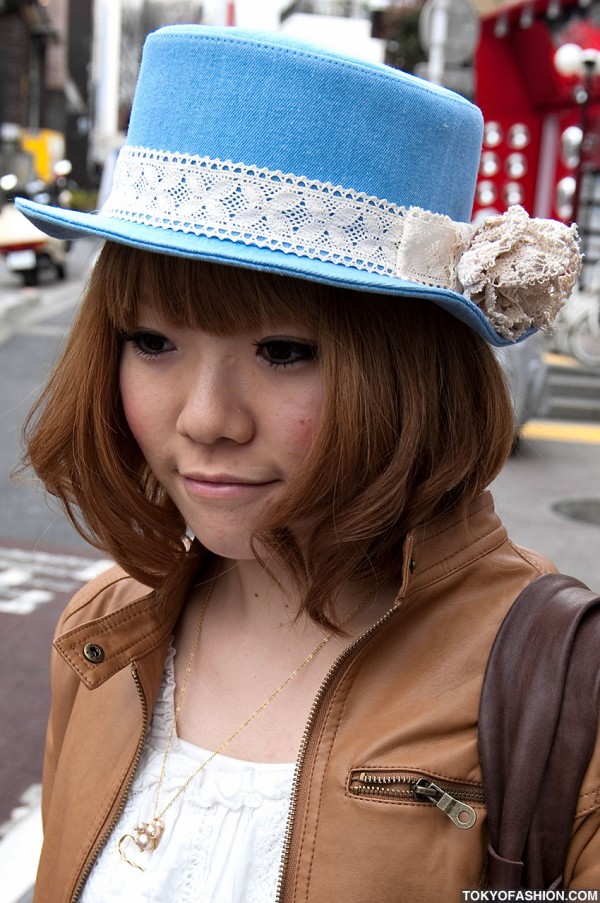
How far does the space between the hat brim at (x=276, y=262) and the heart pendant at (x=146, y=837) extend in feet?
2.78

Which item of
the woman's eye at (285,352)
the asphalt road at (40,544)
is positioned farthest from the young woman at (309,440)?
the asphalt road at (40,544)

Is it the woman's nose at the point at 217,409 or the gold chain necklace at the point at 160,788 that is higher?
the woman's nose at the point at 217,409

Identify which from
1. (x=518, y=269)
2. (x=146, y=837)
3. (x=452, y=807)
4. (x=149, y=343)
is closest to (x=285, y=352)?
(x=149, y=343)

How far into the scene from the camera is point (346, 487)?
1.32m

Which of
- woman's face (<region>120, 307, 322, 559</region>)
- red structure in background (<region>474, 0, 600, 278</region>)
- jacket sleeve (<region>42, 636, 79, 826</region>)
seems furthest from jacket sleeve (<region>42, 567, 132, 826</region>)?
red structure in background (<region>474, 0, 600, 278</region>)

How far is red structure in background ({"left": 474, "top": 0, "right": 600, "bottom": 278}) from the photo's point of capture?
45.9 feet

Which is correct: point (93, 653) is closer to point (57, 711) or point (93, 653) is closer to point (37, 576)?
point (57, 711)

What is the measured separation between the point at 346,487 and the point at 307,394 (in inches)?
5.3

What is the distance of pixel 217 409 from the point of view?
1298mm

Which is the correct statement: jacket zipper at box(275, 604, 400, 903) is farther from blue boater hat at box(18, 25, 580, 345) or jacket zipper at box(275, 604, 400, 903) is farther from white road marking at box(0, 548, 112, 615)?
white road marking at box(0, 548, 112, 615)

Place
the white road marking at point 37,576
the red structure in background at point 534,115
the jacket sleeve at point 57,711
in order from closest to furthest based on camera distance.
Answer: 1. the jacket sleeve at point 57,711
2. the white road marking at point 37,576
3. the red structure in background at point 534,115

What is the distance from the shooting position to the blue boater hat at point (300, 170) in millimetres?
1276

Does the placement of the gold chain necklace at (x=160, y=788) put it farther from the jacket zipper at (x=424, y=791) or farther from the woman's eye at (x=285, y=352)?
the woman's eye at (x=285, y=352)

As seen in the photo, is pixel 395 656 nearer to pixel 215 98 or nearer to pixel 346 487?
pixel 346 487
